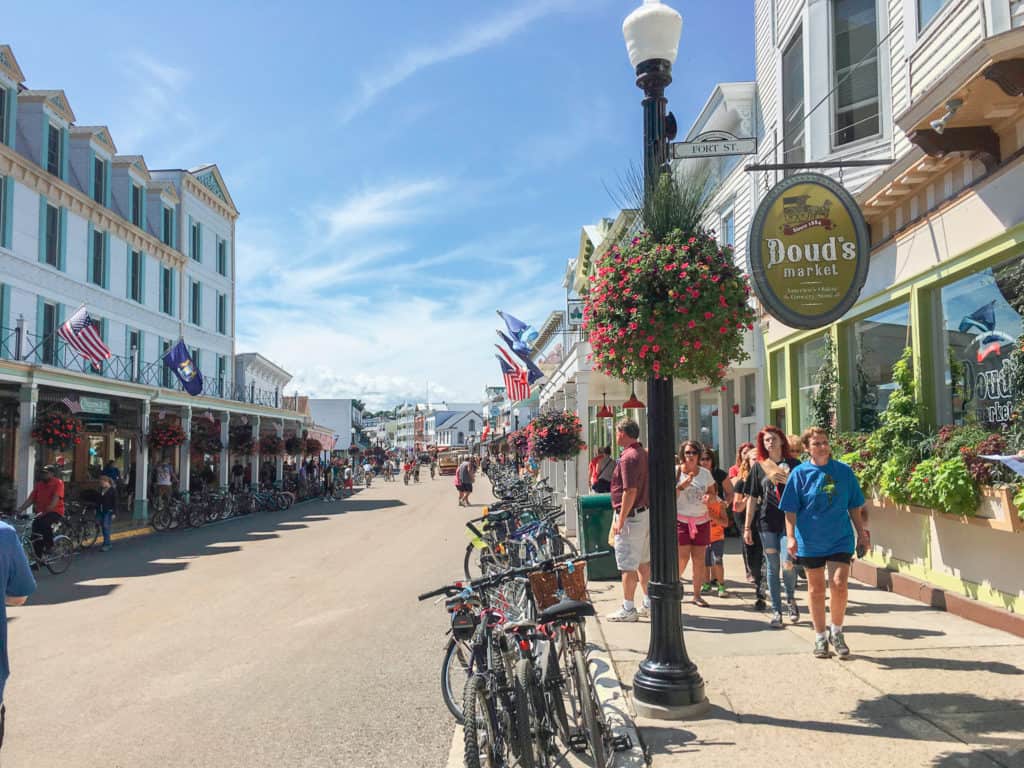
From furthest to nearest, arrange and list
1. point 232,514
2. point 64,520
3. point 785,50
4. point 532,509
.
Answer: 1. point 232,514
2. point 64,520
3. point 785,50
4. point 532,509

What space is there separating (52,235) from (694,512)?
20994 mm

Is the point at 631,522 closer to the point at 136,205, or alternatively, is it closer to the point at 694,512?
the point at 694,512

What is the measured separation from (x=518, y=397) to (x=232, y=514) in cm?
956

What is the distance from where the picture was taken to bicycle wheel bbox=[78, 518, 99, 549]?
15312 mm

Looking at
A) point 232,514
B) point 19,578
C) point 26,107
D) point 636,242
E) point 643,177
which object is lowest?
point 232,514

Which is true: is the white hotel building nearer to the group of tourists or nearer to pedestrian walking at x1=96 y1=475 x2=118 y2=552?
pedestrian walking at x1=96 y1=475 x2=118 y2=552

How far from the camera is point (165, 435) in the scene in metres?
22.0

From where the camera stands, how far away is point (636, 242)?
17.4 feet

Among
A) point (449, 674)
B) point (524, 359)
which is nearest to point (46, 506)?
point (449, 674)

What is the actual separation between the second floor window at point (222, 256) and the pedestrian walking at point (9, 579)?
106 feet

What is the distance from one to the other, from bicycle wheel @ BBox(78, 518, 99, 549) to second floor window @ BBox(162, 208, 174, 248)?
53.9 ft

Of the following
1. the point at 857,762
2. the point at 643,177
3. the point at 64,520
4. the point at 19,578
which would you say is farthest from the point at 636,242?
the point at 64,520

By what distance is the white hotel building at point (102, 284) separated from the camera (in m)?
19.6

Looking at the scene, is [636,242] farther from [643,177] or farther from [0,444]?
[0,444]
